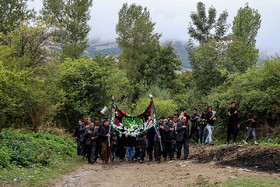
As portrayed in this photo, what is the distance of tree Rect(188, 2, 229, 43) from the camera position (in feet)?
156

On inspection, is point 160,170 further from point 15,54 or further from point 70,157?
point 15,54

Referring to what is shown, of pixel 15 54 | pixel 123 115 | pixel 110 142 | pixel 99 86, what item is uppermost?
pixel 15 54

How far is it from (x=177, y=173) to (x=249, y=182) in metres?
3.34


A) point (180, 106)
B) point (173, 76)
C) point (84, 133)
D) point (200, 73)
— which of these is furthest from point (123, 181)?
point (173, 76)

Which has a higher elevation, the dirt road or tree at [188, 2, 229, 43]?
tree at [188, 2, 229, 43]

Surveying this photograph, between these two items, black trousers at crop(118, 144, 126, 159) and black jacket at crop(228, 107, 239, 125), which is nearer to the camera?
black jacket at crop(228, 107, 239, 125)

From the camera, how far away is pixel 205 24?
1880 inches

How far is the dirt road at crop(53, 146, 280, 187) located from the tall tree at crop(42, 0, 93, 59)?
25550 millimetres

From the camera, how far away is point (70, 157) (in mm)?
14977

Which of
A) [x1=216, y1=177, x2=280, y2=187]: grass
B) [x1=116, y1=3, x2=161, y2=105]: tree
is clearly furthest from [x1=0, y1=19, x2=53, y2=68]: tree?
[x1=116, y1=3, x2=161, y2=105]: tree

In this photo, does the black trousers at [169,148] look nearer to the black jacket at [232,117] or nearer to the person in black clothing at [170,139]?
the person in black clothing at [170,139]

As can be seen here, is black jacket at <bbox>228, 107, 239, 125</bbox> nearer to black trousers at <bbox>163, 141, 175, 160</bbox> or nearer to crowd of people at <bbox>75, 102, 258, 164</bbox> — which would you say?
crowd of people at <bbox>75, 102, 258, 164</bbox>

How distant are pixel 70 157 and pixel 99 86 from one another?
8325 mm

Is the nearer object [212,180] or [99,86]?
[212,180]
